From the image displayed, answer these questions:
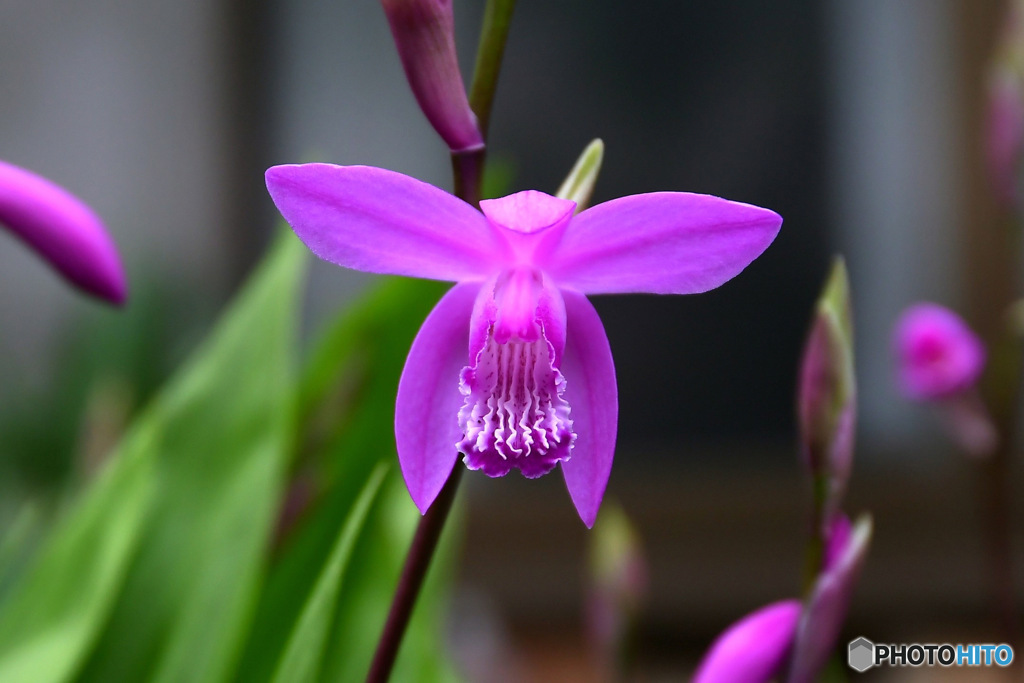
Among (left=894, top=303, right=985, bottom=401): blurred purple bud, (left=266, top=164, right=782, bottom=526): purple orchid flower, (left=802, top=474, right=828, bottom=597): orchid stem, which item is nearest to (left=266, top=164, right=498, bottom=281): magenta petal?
(left=266, top=164, right=782, bottom=526): purple orchid flower

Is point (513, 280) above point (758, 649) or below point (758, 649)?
above

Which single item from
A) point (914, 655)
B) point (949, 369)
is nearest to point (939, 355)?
point (949, 369)

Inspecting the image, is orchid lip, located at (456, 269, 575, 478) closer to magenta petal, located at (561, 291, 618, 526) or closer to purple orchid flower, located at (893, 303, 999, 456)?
magenta petal, located at (561, 291, 618, 526)

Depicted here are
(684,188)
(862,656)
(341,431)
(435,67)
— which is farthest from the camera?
(684,188)

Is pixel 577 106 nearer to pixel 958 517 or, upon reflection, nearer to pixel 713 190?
pixel 713 190

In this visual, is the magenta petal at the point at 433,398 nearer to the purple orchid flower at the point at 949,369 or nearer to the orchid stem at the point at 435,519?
the orchid stem at the point at 435,519

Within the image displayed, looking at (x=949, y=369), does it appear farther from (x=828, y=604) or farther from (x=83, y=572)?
(x=83, y=572)

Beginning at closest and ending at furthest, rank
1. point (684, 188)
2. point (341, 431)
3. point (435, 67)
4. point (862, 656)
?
point (435, 67), point (862, 656), point (341, 431), point (684, 188)
